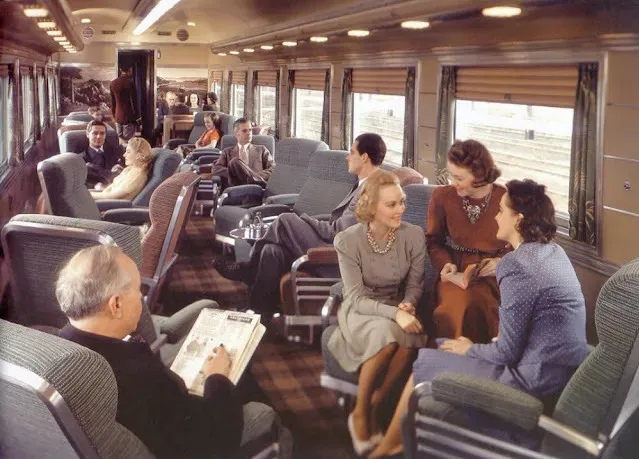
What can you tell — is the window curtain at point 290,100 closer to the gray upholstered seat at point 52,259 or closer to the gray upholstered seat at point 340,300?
the gray upholstered seat at point 340,300

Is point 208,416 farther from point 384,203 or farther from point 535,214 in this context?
point 384,203

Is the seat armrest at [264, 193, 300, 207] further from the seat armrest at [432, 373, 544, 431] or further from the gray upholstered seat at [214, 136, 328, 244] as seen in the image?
the seat armrest at [432, 373, 544, 431]

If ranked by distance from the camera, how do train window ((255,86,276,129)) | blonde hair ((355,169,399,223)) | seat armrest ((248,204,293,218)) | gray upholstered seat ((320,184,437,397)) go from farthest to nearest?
train window ((255,86,276,129)) → seat armrest ((248,204,293,218)) → blonde hair ((355,169,399,223)) → gray upholstered seat ((320,184,437,397))

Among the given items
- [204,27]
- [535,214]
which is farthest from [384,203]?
Result: [204,27]

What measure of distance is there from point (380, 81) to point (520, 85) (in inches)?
94.9

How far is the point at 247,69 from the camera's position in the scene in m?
12.4

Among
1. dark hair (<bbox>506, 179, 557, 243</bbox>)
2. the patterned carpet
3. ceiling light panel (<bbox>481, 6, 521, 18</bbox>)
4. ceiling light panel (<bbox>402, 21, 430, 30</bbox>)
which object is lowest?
the patterned carpet

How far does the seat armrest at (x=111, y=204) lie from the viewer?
17.1 feet

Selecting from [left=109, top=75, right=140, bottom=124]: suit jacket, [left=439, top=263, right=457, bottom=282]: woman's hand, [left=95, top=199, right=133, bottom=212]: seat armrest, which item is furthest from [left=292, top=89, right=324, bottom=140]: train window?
[left=439, top=263, right=457, bottom=282]: woman's hand

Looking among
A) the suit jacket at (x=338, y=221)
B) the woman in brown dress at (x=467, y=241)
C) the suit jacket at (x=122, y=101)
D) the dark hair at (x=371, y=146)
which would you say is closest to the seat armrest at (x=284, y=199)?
the suit jacket at (x=338, y=221)

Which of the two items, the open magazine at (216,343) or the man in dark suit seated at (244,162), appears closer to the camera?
the open magazine at (216,343)

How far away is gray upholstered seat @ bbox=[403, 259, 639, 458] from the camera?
1854 millimetres

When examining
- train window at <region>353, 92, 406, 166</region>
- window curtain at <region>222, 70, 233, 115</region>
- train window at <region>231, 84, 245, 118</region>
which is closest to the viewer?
train window at <region>353, 92, 406, 166</region>

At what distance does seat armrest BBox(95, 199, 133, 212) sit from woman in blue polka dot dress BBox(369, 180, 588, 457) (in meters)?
3.48
